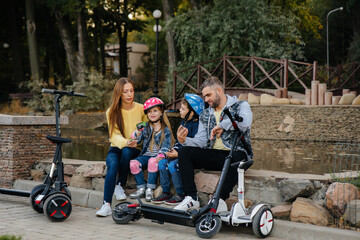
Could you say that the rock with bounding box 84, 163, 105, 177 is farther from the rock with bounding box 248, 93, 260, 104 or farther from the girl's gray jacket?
the rock with bounding box 248, 93, 260, 104

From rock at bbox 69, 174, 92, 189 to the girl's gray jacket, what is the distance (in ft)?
6.10

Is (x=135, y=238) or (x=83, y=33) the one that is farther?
(x=83, y=33)

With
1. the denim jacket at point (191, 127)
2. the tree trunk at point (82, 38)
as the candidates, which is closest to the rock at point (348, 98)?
the denim jacket at point (191, 127)

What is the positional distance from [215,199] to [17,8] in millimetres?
29167

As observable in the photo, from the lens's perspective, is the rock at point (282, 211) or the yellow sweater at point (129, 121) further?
the yellow sweater at point (129, 121)

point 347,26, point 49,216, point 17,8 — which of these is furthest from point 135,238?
point 347,26

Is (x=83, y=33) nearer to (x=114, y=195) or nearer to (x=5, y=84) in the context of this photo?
(x=5, y=84)

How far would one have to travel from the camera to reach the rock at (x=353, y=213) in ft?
14.1

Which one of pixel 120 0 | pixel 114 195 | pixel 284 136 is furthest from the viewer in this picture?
pixel 120 0

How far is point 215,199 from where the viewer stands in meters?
4.50

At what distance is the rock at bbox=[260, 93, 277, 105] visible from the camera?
1631 cm

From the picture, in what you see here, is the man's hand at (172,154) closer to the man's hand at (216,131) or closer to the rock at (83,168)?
the man's hand at (216,131)

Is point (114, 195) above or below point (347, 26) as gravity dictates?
below

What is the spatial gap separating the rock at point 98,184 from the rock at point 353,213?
3094 mm
